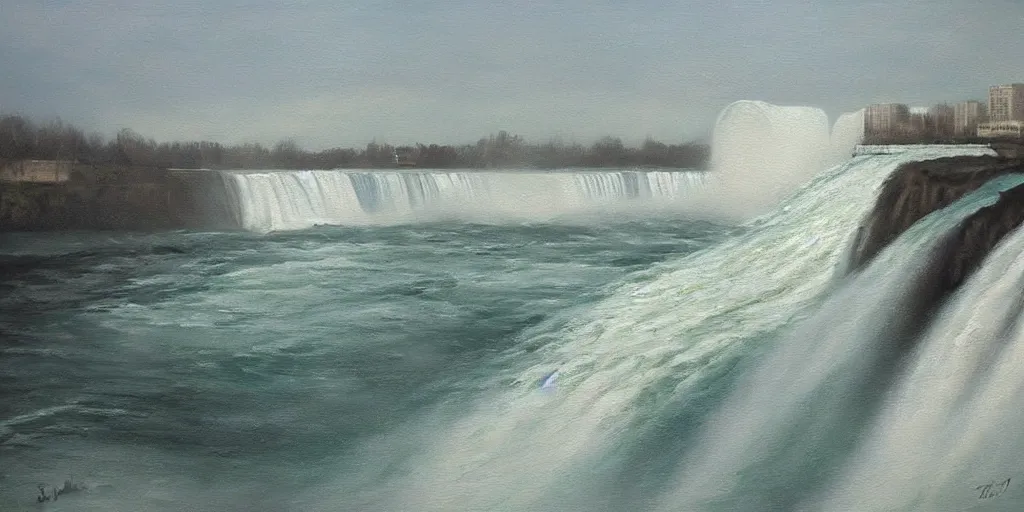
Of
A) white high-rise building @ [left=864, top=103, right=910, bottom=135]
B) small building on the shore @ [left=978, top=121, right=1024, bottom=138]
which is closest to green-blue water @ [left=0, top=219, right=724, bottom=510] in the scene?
white high-rise building @ [left=864, top=103, right=910, bottom=135]

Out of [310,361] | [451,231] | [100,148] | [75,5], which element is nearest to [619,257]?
[451,231]

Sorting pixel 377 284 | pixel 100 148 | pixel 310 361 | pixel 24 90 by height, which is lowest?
pixel 310 361

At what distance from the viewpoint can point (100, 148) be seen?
2.74 m

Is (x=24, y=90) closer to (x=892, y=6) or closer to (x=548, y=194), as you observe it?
(x=548, y=194)

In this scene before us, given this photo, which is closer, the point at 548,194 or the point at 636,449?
the point at 636,449

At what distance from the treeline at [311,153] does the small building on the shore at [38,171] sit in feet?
0.07

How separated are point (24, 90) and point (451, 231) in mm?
1471

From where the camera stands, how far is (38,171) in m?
2.75

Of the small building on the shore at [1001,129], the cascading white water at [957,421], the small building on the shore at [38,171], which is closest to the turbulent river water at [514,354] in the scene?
the cascading white water at [957,421]

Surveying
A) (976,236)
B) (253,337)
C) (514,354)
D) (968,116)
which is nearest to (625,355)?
(514,354)

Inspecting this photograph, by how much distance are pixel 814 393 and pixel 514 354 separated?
940 mm

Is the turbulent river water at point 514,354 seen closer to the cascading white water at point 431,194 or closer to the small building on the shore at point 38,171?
the cascading white water at point 431,194
